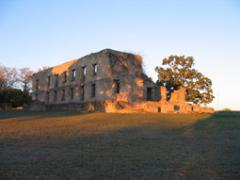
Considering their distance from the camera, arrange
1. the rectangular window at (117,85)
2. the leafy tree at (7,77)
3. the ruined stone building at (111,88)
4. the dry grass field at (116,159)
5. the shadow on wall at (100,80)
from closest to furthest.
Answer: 1. the dry grass field at (116,159)
2. the ruined stone building at (111,88)
3. the shadow on wall at (100,80)
4. the rectangular window at (117,85)
5. the leafy tree at (7,77)

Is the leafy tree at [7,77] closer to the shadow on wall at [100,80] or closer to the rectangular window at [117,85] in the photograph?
the shadow on wall at [100,80]

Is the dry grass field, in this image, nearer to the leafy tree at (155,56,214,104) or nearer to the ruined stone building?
the ruined stone building

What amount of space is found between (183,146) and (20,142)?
508 centimetres

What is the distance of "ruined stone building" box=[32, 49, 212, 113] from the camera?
26.1 m

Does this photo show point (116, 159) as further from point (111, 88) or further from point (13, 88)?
point (13, 88)

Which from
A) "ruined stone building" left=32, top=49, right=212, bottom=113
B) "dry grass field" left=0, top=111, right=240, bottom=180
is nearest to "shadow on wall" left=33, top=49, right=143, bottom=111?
"ruined stone building" left=32, top=49, right=212, bottom=113

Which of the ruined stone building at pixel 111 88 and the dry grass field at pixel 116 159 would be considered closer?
the dry grass field at pixel 116 159

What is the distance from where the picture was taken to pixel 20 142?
824 centimetres

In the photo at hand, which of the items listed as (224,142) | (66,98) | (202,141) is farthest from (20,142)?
(66,98)

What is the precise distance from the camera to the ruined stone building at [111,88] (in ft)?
85.7

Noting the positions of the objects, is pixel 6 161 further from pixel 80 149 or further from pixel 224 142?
pixel 224 142

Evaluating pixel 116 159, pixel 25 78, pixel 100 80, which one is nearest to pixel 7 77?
pixel 25 78

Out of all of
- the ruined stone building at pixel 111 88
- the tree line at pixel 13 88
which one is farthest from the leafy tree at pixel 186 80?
the tree line at pixel 13 88

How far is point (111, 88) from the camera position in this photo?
27016 mm
